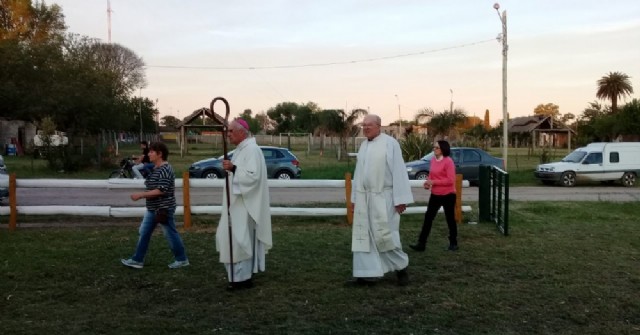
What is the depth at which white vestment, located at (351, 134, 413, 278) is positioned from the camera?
257 inches

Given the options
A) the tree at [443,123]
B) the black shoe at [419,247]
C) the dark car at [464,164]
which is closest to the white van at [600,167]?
the dark car at [464,164]

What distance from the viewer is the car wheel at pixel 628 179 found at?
23344mm

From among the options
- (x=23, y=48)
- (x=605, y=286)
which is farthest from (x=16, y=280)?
(x=23, y=48)

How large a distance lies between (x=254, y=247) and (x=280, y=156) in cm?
1472

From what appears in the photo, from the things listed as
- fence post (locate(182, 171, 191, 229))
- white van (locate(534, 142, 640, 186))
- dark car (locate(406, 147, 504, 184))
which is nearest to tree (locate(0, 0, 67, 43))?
dark car (locate(406, 147, 504, 184))

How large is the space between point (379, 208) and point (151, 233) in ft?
9.31

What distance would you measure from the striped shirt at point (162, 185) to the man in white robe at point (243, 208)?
38.9 inches

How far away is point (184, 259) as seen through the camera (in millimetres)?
7551

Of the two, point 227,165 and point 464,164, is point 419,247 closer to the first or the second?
point 227,165

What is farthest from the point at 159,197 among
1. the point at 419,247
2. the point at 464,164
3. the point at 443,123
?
the point at 443,123

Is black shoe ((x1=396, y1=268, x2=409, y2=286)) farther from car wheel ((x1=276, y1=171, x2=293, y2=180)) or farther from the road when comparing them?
car wheel ((x1=276, y1=171, x2=293, y2=180))

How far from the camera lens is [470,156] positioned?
2186 cm

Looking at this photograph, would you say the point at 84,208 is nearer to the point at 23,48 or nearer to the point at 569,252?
the point at 569,252

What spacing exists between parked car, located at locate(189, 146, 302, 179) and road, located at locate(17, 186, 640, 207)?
1.60 m
